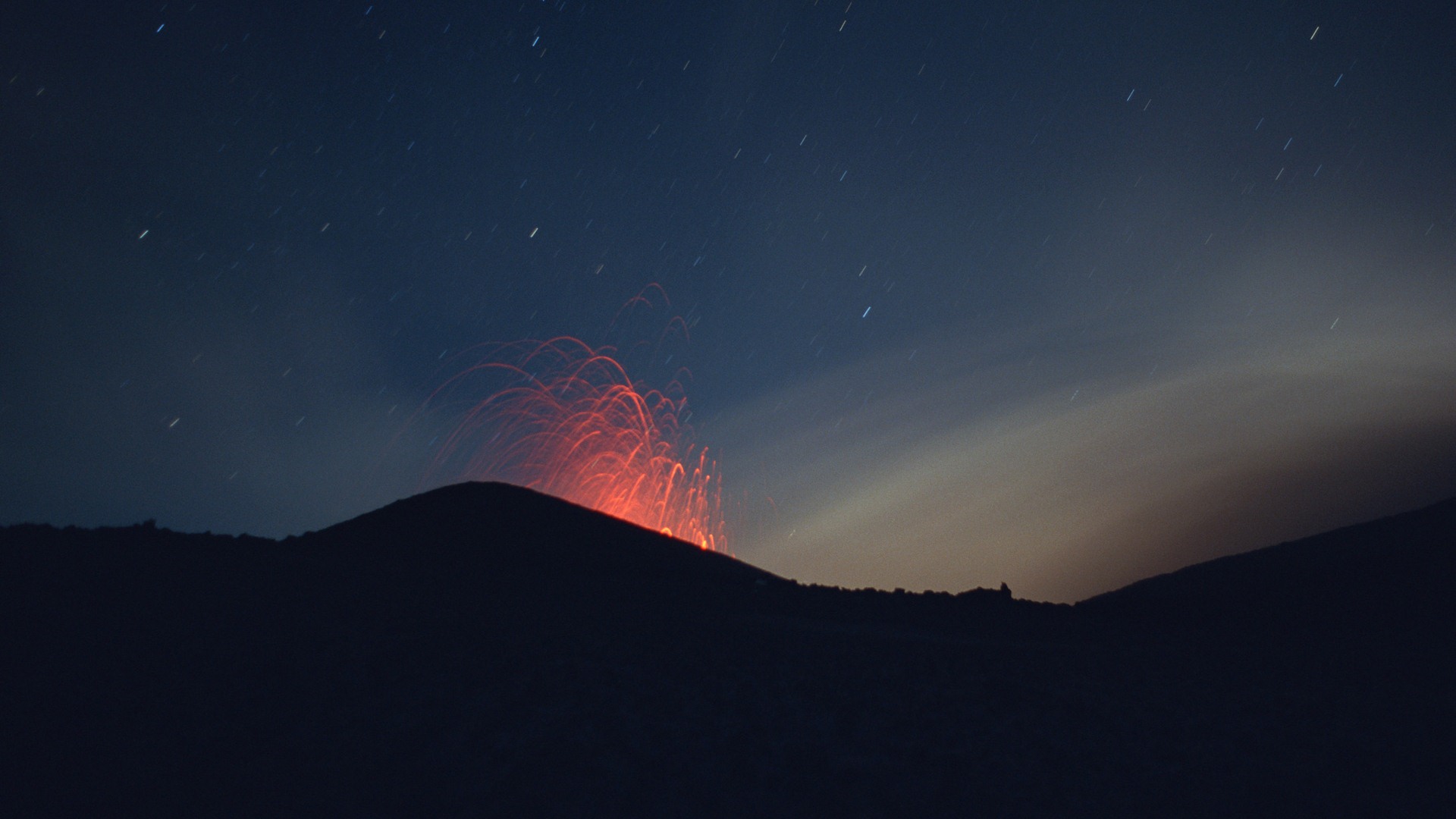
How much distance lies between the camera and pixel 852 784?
10.3m

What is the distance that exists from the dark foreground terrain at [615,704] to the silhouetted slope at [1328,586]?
2.34m

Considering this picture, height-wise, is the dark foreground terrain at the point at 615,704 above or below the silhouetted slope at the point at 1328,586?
below

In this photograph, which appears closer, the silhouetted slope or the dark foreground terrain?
the dark foreground terrain

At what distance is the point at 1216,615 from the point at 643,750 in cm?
2252

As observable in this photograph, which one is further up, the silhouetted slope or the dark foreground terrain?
the silhouetted slope

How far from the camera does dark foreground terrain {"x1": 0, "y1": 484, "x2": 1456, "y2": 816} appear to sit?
9789mm

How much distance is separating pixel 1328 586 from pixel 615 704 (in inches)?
1091

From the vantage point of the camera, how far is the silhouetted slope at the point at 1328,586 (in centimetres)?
2214

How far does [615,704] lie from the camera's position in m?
11.9

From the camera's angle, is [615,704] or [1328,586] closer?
[615,704]

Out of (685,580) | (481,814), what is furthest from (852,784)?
(685,580)

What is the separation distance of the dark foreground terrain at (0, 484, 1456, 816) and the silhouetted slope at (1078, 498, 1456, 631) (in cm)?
234

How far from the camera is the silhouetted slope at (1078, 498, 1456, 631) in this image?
22.1 m

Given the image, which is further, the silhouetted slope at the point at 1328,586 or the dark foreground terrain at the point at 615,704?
the silhouetted slope at the point at 1328,586
